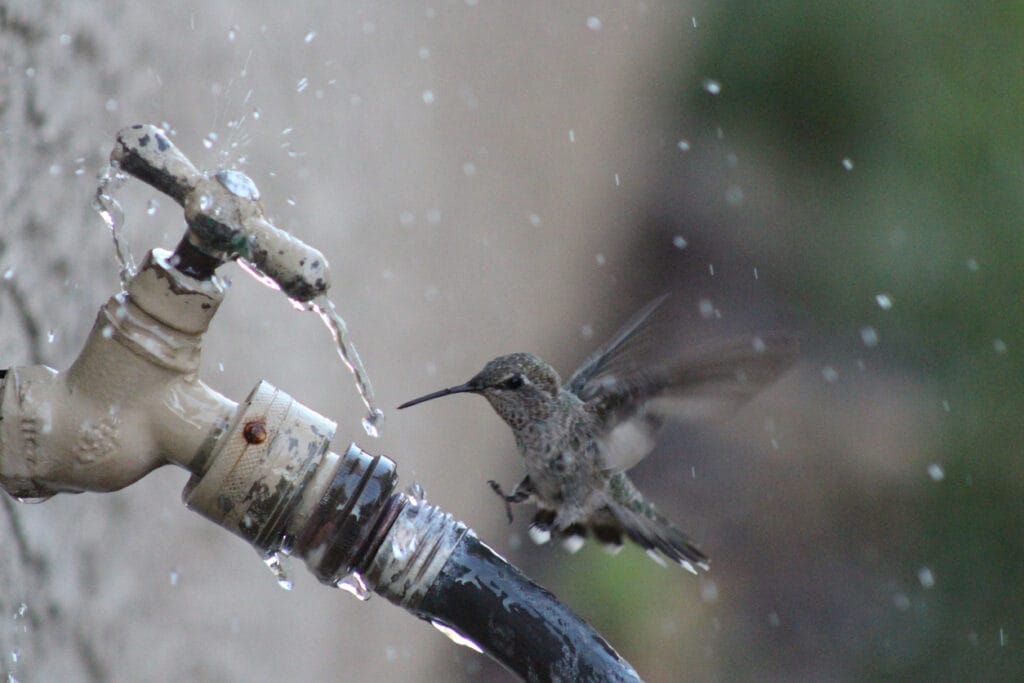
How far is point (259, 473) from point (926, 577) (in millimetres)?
3211

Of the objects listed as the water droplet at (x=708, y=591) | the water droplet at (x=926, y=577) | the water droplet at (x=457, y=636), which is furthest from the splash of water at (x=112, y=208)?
the water droplet at (x=926, y=577)

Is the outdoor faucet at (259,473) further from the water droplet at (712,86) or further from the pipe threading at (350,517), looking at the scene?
the water droplet at (712,86)

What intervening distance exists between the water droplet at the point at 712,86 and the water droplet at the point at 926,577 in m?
1.91

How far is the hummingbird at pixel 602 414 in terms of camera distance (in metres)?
1.45

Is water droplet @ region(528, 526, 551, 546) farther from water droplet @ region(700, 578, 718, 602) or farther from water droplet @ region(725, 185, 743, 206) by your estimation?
water droplet @ region(725, 185, 743, 206)

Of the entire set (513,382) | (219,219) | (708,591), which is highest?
(219,219)

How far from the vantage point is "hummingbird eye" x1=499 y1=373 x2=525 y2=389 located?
5.13 feet

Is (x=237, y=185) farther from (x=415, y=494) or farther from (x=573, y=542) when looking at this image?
(x=573, y=542)

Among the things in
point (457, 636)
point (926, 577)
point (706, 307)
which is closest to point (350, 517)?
point (457, 636)

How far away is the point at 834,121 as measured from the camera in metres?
4.36

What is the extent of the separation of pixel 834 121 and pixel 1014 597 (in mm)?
1797

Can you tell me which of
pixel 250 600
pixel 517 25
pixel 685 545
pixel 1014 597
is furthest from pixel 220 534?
pixel 1014 597

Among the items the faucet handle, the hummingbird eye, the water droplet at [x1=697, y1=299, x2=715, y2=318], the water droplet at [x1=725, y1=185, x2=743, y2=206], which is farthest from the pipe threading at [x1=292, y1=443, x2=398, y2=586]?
the water droplet at [x1=725, y1=185, x2=743, y2=206]

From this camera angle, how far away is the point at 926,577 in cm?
369
